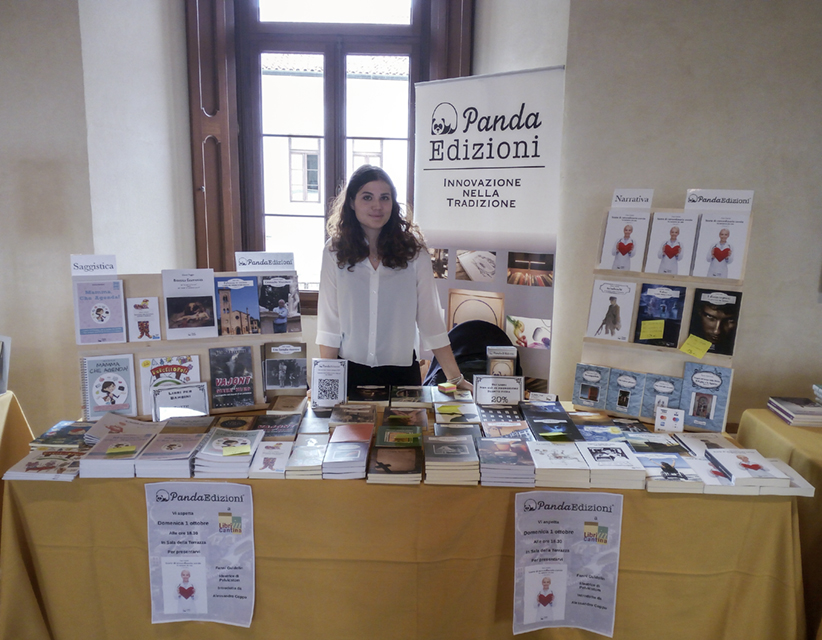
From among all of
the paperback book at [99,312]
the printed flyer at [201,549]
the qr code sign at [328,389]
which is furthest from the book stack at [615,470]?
the paperback book at [99,312]

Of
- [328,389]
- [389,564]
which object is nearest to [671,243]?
[328,389]

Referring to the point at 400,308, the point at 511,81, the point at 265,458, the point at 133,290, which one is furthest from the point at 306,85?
the point at 265,458

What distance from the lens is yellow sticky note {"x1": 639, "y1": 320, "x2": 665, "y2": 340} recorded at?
6.58ft

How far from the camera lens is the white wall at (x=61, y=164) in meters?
2.64

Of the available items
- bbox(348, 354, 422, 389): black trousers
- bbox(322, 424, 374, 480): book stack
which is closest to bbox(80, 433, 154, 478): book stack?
bbox(322, 424, 374, 480): book stack

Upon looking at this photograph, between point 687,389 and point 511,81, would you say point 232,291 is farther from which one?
point 511,81

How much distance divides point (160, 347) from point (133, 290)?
0.72ft

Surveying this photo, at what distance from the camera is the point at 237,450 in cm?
158

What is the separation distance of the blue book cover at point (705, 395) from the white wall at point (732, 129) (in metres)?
0.65

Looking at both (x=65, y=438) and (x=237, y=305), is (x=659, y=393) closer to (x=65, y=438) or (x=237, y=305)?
(x=237, y=305)

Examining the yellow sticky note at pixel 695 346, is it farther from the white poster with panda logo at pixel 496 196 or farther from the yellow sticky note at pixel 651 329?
the white poster with panda logo at pixel 496 196

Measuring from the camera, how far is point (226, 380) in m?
1.93

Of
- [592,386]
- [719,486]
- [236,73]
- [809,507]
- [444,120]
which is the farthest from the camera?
[236,73]

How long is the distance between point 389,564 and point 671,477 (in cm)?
85
